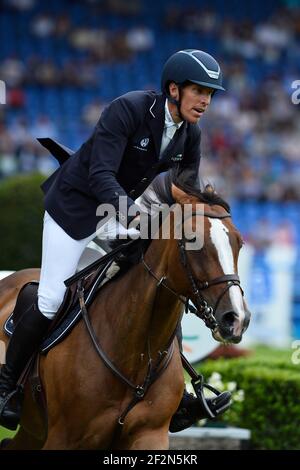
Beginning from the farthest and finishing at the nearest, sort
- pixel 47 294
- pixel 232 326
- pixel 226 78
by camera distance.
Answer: pixel 226 78 < pixel 47 294 < pixel 232 326

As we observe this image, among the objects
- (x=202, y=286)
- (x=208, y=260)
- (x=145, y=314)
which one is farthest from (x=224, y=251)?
(x=145, y=314)

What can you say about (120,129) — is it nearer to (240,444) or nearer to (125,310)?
(125,310)

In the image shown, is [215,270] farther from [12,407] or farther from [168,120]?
[12,407]

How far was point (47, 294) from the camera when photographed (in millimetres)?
5844

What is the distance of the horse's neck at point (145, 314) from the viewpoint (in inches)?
211

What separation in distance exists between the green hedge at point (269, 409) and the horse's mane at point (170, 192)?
3.26 metres

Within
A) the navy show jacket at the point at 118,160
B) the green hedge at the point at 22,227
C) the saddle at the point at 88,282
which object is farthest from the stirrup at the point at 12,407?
the green hedge at the point at 22,227

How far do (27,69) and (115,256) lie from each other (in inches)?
702

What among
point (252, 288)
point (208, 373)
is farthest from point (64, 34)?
point (208, 373)

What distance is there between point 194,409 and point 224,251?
1445 millimetres

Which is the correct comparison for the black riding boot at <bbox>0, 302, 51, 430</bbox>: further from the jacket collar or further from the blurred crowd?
the blurred crowd

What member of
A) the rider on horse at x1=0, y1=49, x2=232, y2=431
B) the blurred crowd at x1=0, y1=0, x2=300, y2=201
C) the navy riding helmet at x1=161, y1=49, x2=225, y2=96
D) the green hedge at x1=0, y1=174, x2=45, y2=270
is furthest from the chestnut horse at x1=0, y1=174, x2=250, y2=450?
the blurred crowd at x1=0, y1=0, x2=300, y2=201

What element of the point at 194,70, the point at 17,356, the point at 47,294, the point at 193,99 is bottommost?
the point at 17,356

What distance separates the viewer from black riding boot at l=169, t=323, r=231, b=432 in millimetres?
5984
